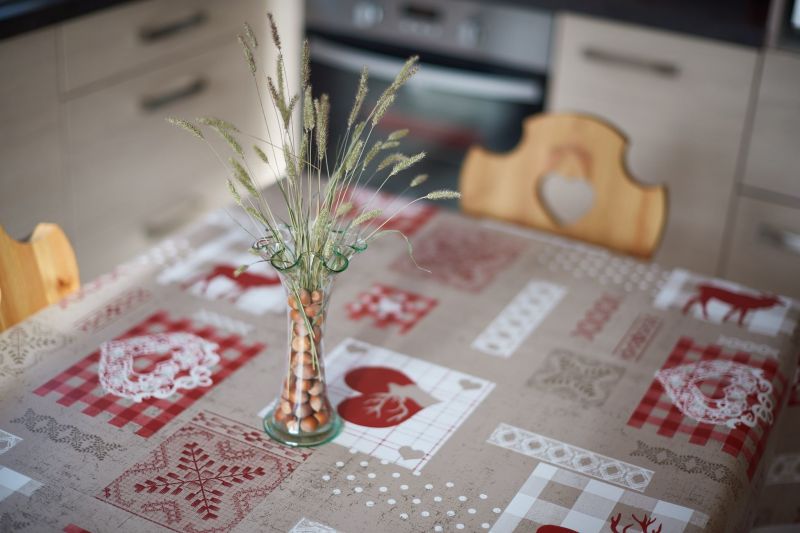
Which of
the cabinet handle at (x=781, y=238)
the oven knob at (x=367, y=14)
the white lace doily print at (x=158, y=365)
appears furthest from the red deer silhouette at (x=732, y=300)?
the oven knob at (x=367, y=14)

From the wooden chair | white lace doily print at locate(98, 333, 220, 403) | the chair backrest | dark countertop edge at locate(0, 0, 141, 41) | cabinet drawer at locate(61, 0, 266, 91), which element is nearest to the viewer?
white lace doily print at locate(98, 333, 220, 403)

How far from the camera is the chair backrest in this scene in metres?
2.06

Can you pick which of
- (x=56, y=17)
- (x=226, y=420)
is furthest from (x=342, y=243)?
(x=56, y=17)

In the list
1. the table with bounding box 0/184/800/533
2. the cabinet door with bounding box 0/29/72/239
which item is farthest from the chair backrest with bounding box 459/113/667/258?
the cabinet door with bounding box 0/29/72/239

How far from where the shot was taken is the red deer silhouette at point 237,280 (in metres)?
1.76

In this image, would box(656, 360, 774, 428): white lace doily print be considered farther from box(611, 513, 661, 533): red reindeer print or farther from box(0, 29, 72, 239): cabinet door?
box(0, 29, 72, 239): cabinet door

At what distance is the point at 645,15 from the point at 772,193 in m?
0.54

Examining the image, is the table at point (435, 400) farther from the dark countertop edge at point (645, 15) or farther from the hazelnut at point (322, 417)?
the dark countertop edge at point (645, 15)

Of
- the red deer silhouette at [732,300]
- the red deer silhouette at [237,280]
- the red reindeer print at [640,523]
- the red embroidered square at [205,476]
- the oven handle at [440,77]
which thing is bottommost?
the red reindeer print at [640,523]

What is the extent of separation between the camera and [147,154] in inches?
110

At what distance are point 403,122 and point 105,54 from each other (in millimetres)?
861

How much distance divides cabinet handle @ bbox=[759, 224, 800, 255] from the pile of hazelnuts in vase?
5.36ft

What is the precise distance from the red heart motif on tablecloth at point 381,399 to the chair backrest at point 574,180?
0.69m

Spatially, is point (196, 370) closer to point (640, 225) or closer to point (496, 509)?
point (496, 509)
